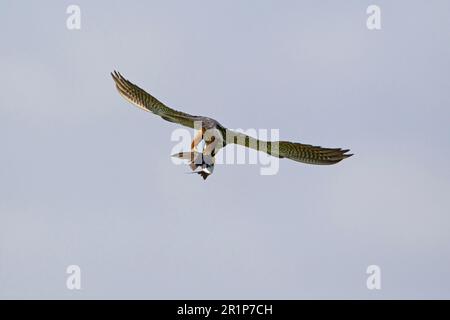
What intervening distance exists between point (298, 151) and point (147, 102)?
15.1 ft

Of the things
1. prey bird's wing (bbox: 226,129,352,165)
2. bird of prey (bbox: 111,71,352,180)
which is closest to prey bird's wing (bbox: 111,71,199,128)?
bird of prey (bbox: 111,71,352,180)

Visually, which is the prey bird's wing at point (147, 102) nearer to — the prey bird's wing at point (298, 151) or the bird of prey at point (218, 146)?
the bird of prey at point (218, 146)

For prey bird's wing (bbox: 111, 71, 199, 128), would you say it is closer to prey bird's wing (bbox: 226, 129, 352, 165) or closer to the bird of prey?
the bird of prey

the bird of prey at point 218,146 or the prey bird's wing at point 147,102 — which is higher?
the prey bird's wing at point 147,102

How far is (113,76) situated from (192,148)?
4440 millimetres

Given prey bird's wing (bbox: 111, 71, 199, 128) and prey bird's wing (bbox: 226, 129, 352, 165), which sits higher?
prey bird's wing (bbox: 111, 71, 199, 128)

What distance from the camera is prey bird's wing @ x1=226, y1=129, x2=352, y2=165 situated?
55.6 m

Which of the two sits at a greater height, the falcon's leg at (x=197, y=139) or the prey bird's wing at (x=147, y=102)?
the prey bird's wing at (x=147, y=102)

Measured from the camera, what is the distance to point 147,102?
57312mm

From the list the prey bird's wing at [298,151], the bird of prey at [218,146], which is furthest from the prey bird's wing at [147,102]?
the prey bird's wing at [298,151]

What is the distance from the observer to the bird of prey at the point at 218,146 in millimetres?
55219

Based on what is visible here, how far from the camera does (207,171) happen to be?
5516 cm

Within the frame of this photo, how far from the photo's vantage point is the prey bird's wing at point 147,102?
5597cm
